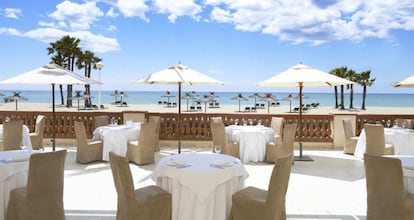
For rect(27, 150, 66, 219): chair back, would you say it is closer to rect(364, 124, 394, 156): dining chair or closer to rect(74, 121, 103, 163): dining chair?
rect(74, 121, 103, 163): dining chair

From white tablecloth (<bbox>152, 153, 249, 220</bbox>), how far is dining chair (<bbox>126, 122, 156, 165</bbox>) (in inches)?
145

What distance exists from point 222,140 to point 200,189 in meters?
4.19

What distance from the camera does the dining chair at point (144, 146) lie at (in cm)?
752

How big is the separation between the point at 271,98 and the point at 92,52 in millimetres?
19561

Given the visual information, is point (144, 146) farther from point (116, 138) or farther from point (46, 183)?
point (46, 183)

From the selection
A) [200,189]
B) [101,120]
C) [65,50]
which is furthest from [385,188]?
[65,50]

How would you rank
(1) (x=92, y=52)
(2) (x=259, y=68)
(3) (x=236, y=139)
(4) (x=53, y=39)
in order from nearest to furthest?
(3) (x=236, y=139)
(4) (x=53, y=39)
(1) (x=92, y=52)
(2) (x=259, y=68)

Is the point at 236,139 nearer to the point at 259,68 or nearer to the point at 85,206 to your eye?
the point at 85,206

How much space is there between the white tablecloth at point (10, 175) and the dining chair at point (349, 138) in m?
7.35

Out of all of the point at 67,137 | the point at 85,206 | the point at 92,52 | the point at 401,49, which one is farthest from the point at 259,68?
the point at 85,206

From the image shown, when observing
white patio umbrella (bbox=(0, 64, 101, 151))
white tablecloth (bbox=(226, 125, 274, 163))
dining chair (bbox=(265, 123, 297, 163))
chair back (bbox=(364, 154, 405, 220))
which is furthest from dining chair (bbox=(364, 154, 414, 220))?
white patio umbrella (bbox=(0, 64, 101, 151))

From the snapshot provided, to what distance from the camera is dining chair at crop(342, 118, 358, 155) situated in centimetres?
871

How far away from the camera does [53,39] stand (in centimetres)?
3234

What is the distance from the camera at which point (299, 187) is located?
581cm
